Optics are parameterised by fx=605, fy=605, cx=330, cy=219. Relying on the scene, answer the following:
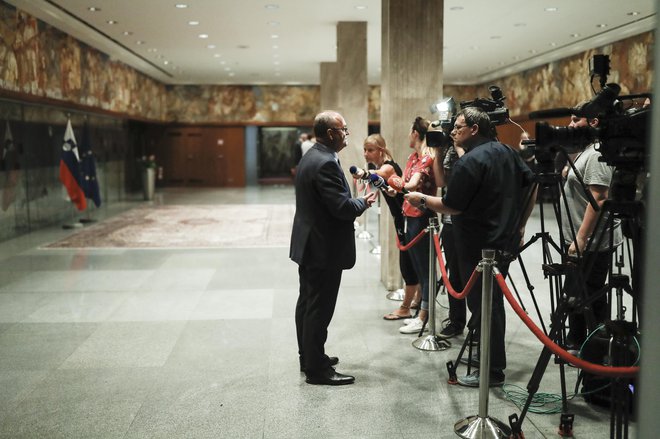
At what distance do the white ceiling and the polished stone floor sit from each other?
4.12 m

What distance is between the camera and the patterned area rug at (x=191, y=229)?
10.6 m

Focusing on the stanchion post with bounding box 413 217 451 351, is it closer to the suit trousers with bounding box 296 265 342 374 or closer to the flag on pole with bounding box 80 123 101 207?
the suit trousers with bounding box 296 265 342 374

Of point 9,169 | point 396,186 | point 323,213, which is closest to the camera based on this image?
point 323,213

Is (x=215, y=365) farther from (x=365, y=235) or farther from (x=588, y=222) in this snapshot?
(x=365, y=235)

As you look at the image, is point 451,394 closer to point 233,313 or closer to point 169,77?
point 233,313

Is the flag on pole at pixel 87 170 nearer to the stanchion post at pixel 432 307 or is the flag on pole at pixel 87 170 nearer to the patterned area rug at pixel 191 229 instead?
the patterned area rug at pixel 191 229

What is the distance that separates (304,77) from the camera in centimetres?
2380

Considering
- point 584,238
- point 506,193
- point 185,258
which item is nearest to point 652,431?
point 506,193

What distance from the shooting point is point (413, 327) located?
5.44m

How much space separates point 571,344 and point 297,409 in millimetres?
2102

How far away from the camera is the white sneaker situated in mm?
5406

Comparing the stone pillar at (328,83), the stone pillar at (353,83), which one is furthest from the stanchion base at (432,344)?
the stone pillar at (328,83)

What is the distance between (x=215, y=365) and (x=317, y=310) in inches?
40.1

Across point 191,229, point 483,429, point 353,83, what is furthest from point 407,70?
point 353,83
